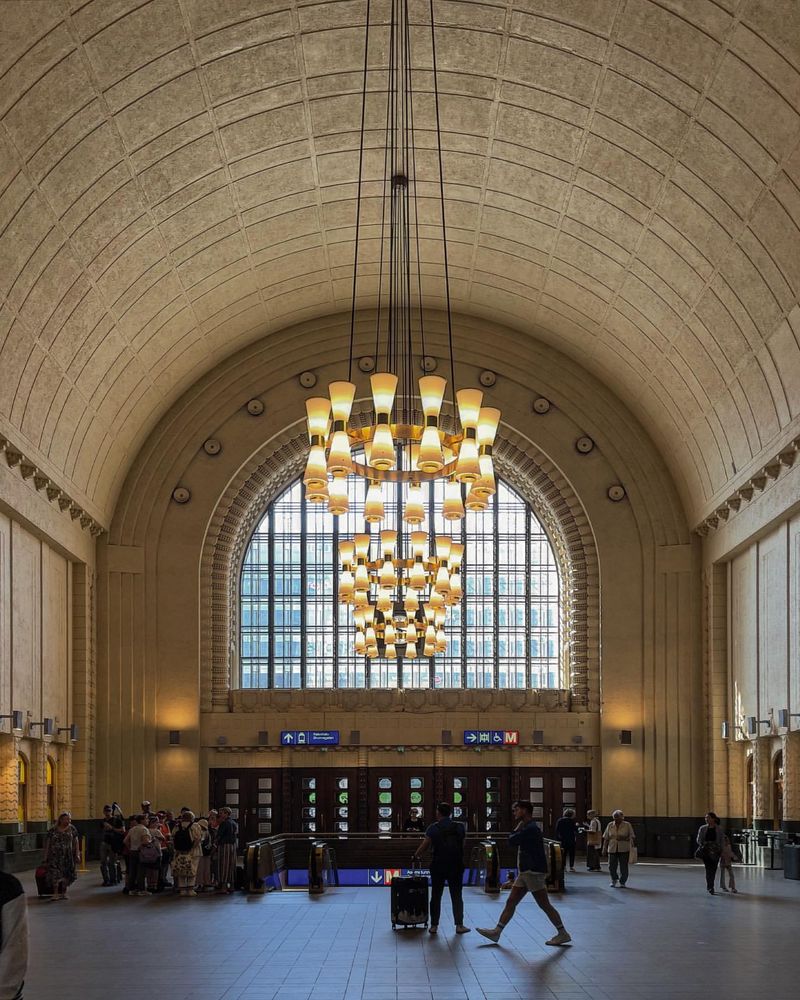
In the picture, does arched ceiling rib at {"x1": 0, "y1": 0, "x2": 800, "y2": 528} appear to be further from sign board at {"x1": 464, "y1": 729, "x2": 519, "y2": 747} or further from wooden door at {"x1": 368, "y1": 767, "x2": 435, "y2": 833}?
wooden door at {"x1": 368, "y1": 767, "x2": 435, "y2": 833}

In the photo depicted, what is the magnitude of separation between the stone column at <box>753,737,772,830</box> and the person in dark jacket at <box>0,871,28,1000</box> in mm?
19131

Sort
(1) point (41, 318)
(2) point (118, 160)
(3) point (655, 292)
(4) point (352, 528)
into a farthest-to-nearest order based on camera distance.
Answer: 1. (4) point (352, 528)
2. (3) point (655, 292)
3. (1) point (41, 318)
4. (2) point (118, 160)

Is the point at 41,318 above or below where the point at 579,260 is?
below

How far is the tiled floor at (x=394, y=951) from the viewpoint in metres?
9.88

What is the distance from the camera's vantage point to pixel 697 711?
28.1 m

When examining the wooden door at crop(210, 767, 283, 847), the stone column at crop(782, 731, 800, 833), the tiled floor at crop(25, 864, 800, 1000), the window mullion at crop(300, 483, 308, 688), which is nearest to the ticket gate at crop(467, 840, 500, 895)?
the tiled floor at crop(25, 864, 800, 1000)

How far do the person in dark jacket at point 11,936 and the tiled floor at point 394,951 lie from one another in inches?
104

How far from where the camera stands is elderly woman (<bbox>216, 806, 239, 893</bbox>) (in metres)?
18.0

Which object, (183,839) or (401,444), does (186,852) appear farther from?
(401,444)

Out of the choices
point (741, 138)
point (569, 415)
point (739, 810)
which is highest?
point (741, 138)

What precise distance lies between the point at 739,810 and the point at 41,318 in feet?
52.6

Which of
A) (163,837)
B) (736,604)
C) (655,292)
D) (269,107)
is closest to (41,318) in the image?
(269,107)

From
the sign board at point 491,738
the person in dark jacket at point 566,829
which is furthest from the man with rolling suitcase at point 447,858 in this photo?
the sign board at point 491,738

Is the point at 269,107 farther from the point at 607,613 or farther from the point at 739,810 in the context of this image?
the point at 739,810
